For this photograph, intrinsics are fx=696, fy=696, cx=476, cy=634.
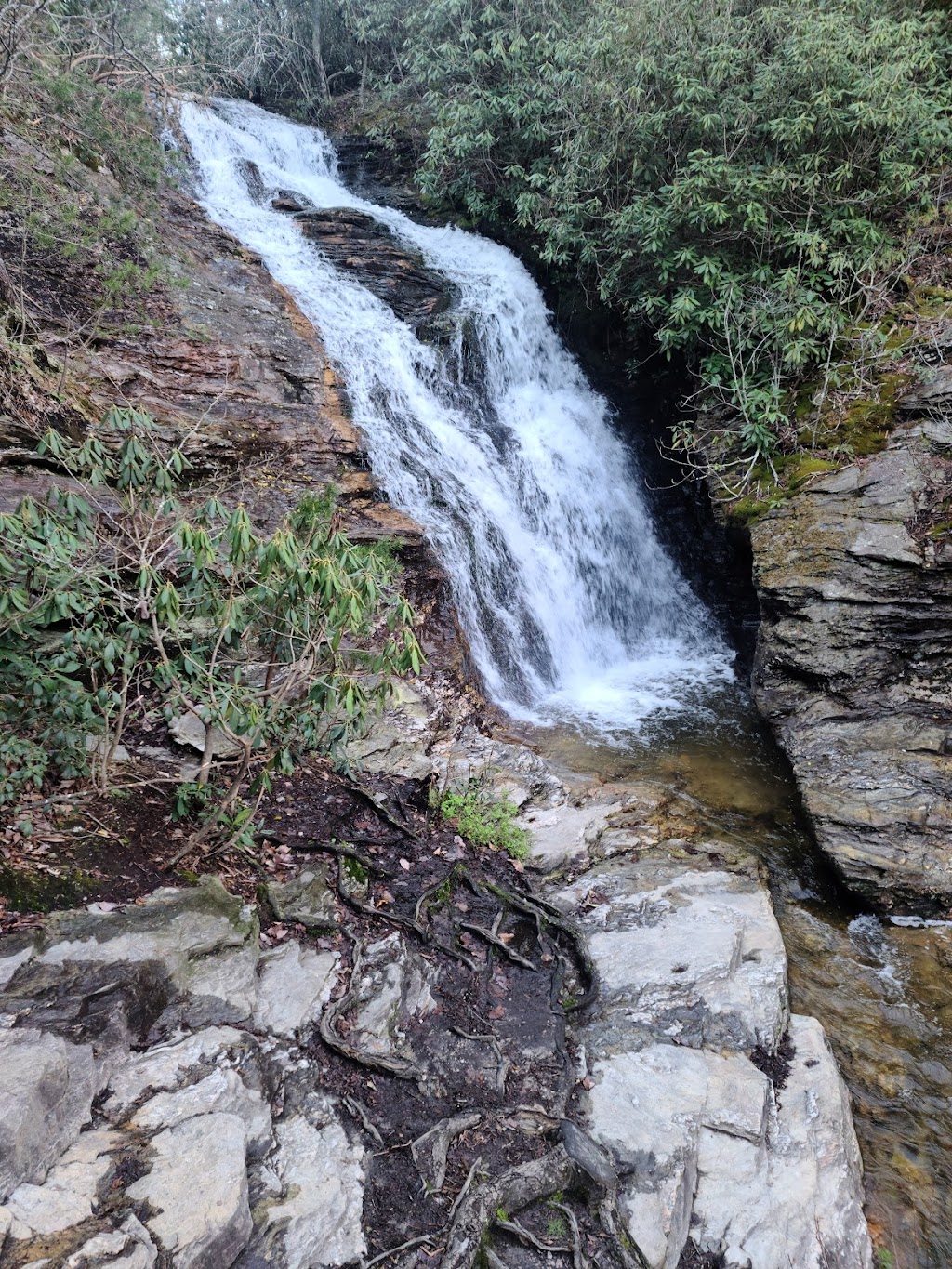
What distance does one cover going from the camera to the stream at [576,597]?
4098mm

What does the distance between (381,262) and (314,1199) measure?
12.2m

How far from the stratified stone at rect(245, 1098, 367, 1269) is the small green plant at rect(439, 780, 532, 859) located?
102 inches

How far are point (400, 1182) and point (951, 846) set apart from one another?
4566 millimetres

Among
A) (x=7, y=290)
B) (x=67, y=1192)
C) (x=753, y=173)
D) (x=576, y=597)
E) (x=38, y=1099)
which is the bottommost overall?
(x=576, y=597)

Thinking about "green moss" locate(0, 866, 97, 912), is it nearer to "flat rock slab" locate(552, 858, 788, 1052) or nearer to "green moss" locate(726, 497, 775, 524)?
"flat rock slab" locate(552, 858, 788, 1052)

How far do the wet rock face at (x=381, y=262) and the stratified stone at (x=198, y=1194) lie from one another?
10.3 meters

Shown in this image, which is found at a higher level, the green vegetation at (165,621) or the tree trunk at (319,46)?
the tree trunk at (319,46)

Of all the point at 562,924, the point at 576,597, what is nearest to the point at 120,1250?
the point at 562,924

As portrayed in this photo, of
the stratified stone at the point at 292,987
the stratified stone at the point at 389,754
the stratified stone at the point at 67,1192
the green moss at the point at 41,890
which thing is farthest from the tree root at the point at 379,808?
the stratified stone at the point at 67,1192

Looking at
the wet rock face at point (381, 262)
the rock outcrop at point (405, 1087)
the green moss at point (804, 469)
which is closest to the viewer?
the rock outcrop at point (405, 1087)

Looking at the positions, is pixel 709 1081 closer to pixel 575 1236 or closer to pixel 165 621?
pixel 575 1236

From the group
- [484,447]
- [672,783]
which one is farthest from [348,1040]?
[484,447]

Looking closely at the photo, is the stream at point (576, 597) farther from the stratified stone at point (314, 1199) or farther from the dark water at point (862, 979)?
the stratified stone at point (314, 1199)

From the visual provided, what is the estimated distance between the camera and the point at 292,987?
362 centimetres
